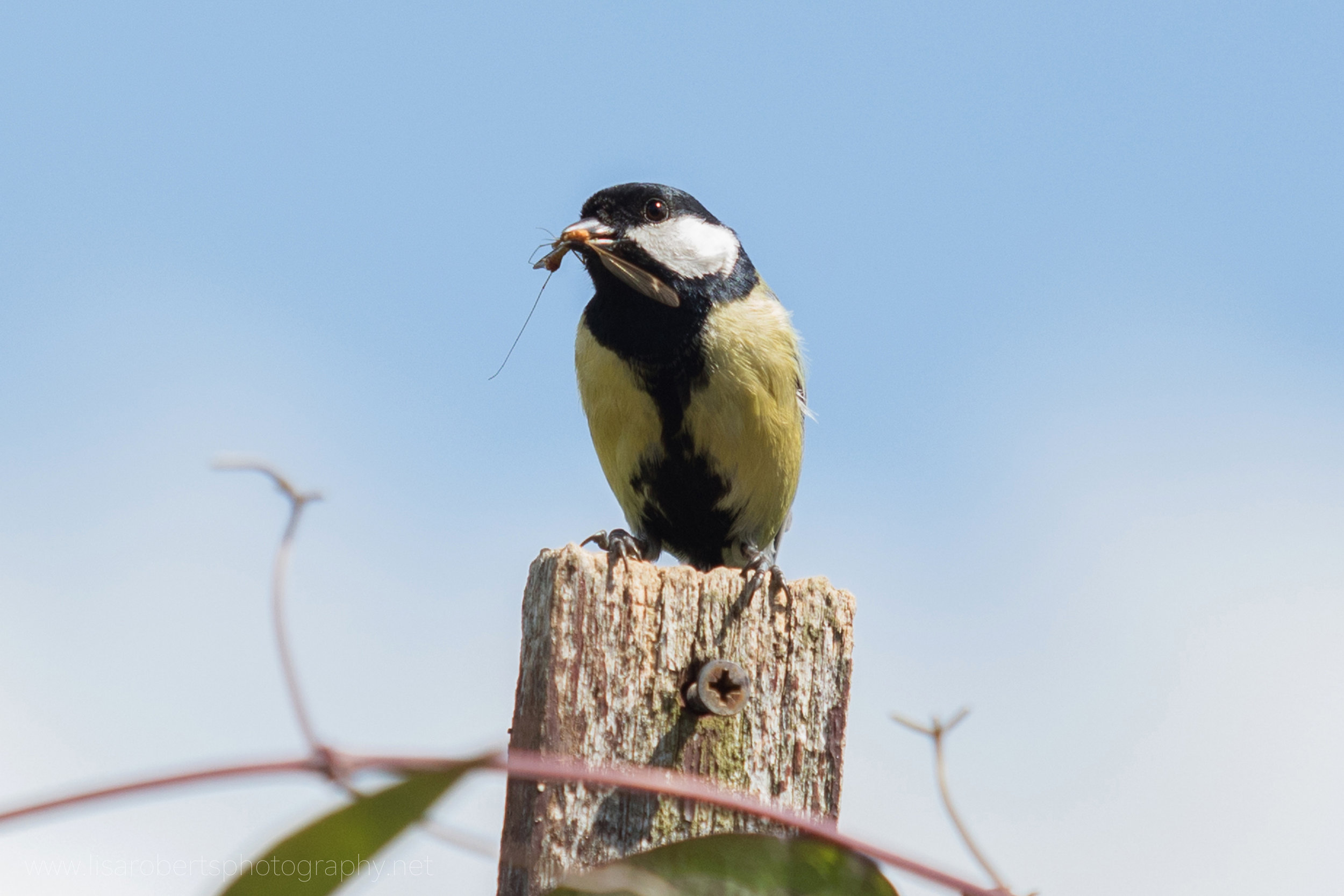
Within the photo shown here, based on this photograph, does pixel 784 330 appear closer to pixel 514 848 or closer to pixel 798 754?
pixel 798 754

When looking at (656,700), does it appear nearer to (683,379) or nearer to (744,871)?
(744,871)

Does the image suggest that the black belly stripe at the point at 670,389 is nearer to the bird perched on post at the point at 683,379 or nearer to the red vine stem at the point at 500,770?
the bird perched on post at the point at 683,379

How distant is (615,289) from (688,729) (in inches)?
91.6

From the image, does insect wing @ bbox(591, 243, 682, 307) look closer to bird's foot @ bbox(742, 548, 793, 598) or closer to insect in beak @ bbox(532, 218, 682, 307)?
insect in beak @ bbox(532, 218, 682, 307)

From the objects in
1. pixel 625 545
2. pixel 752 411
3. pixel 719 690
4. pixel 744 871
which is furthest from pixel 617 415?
pixel 744 871

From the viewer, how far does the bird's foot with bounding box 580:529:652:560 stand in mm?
2488

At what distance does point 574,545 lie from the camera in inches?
94.6

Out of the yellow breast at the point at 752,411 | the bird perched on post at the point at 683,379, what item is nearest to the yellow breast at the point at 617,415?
the bird perched on post at the point at 683,379

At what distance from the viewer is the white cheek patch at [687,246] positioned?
4.34 metres

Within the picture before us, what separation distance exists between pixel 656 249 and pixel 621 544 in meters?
→ 1.80

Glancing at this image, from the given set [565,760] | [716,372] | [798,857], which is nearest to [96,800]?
[798,857]

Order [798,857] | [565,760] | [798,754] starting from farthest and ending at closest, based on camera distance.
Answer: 1. [798,754]
2. [565,760]
3. [798,857]

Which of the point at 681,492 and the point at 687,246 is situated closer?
the point at 681,492

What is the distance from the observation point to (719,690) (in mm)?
2287
